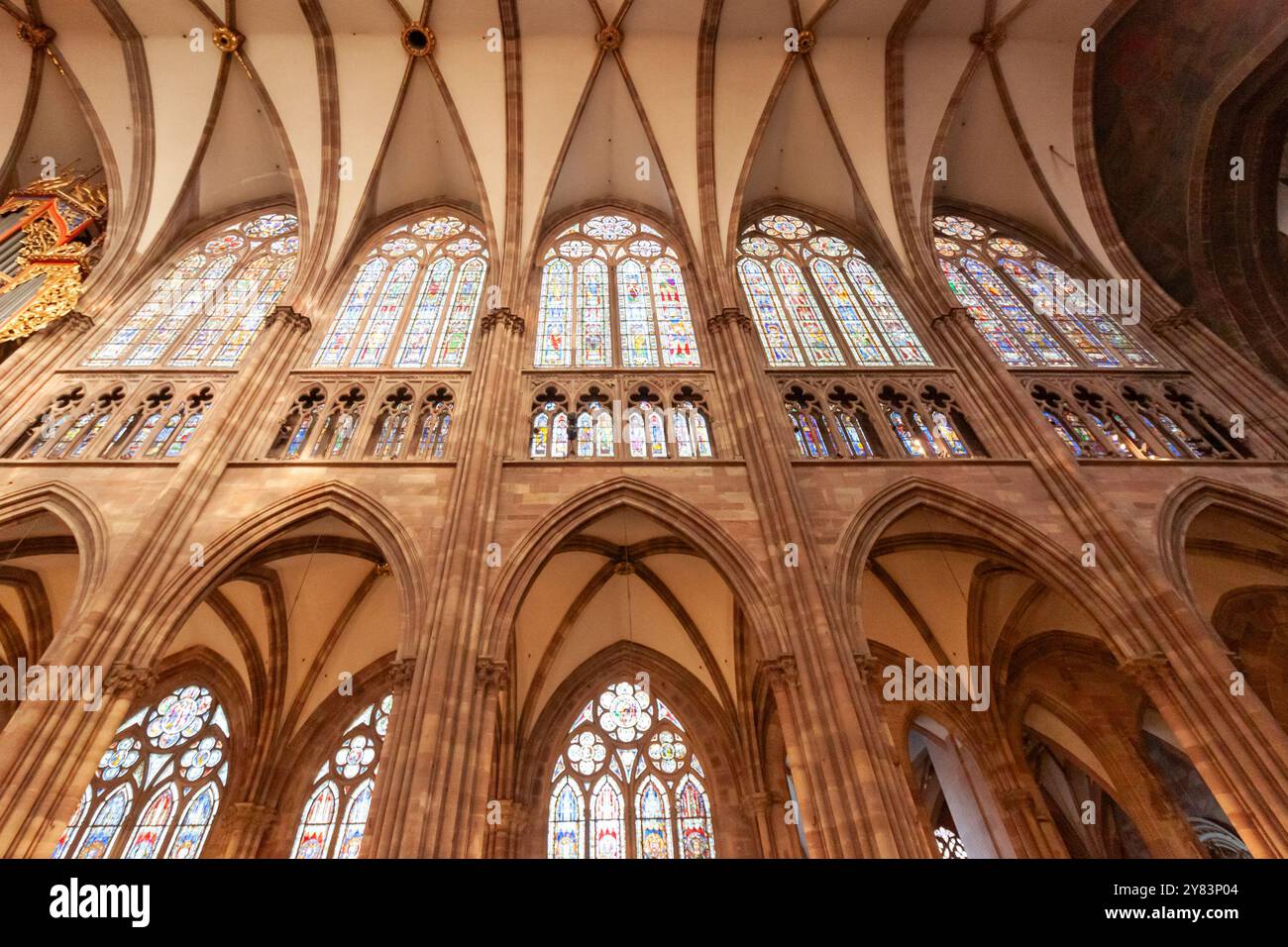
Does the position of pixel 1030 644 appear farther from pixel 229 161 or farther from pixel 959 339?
pixel 229 161

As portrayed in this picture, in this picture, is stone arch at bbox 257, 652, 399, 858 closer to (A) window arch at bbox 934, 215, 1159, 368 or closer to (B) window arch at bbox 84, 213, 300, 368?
(B) window arch at bbox 84, 213, 300, 368

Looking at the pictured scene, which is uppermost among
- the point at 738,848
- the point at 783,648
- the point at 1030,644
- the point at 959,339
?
the point at 959,339

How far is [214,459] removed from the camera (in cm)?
946

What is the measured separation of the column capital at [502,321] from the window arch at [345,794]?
639cm

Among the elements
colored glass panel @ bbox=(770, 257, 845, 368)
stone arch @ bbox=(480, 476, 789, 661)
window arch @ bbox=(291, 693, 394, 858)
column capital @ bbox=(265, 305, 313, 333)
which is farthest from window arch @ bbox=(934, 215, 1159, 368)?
window arch @ bbox=(291, 693, 394, 858)

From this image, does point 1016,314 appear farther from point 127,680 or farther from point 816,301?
point 127,680

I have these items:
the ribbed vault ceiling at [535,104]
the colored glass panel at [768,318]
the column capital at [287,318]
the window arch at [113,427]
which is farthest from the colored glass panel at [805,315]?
the window arch at [113,427]

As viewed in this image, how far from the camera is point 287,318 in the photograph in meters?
11.9

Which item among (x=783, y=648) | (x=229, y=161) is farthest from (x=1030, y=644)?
(x=229, y=161)

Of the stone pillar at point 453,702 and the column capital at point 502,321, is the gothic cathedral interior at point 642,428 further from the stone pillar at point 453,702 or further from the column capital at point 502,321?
the column capital at point 502,321

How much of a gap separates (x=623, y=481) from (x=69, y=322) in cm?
1026

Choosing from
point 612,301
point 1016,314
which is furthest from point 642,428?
point 1016,314

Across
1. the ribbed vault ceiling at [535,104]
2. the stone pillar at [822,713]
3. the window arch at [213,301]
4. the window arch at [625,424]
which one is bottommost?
the stone pillar at [822,713]

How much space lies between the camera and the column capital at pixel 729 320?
1198cm
